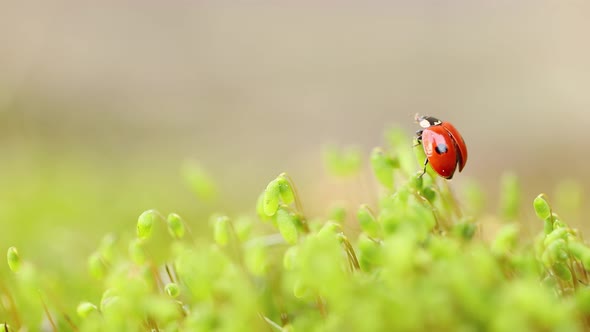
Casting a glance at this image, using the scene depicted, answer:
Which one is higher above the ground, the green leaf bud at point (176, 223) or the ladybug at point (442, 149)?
the green leaf bud at point (176, 223)

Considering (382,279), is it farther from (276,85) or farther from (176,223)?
(276,85)

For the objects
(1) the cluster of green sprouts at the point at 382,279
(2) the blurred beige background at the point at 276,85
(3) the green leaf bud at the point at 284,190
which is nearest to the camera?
(1) the cluster of green sprouts at the point at 382,279

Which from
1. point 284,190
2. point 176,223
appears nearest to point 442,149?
point 284,190

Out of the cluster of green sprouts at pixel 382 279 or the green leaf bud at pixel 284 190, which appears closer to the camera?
the cluster of green sprouts at pixel 382 279

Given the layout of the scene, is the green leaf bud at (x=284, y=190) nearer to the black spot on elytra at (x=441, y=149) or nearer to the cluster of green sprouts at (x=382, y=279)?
the cluster of green sprouts at (x=382, y=279)

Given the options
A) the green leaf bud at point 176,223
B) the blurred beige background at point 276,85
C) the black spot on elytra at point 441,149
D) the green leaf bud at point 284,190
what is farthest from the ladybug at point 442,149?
the blurred beige background at point 276,85

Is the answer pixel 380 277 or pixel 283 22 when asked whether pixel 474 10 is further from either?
pixel 380 277

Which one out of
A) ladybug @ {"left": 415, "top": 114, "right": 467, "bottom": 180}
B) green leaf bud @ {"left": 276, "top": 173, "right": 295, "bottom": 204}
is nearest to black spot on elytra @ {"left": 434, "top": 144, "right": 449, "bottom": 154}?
ladybug @ {"left": 415, "top": 114, "right": 467, "bottom": 180}

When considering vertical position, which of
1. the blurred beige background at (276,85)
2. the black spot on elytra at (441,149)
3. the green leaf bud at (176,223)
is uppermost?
the blurred beige background at (276,85)
